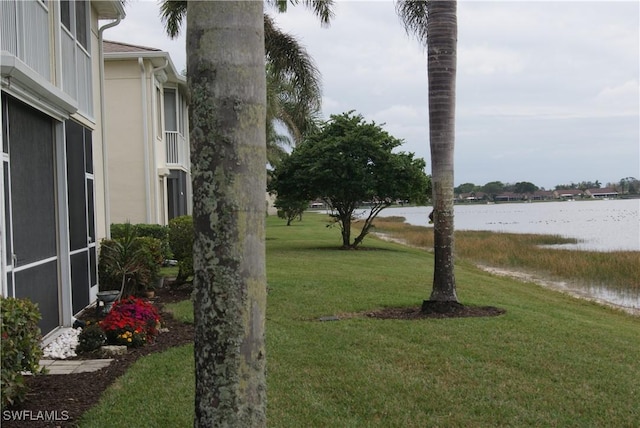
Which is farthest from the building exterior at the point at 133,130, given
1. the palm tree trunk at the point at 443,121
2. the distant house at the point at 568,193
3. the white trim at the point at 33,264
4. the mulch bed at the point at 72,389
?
the distant house at the point at 568,193

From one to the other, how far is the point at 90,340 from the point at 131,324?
0.49m

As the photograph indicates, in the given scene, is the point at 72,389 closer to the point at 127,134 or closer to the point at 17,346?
the point at 17,346

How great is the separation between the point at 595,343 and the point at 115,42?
53.9 ft

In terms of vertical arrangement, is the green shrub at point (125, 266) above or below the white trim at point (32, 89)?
below

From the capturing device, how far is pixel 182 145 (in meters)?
22.5

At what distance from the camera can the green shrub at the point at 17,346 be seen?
4539 mm

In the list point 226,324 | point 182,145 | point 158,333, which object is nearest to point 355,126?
point 182,145

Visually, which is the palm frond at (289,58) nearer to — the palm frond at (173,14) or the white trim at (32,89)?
the palm frond at (173,14)

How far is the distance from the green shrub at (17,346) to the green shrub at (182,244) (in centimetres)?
710

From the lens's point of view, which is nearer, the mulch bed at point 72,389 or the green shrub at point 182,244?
the mulch bed at point 72,389

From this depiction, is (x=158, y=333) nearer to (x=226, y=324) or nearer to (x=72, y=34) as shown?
(x=72, y=34)

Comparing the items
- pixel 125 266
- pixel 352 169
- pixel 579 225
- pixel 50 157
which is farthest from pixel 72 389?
pixel 579 225

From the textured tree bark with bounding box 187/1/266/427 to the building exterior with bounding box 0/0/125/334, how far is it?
4.03 m

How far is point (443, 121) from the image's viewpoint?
9.33 meters
